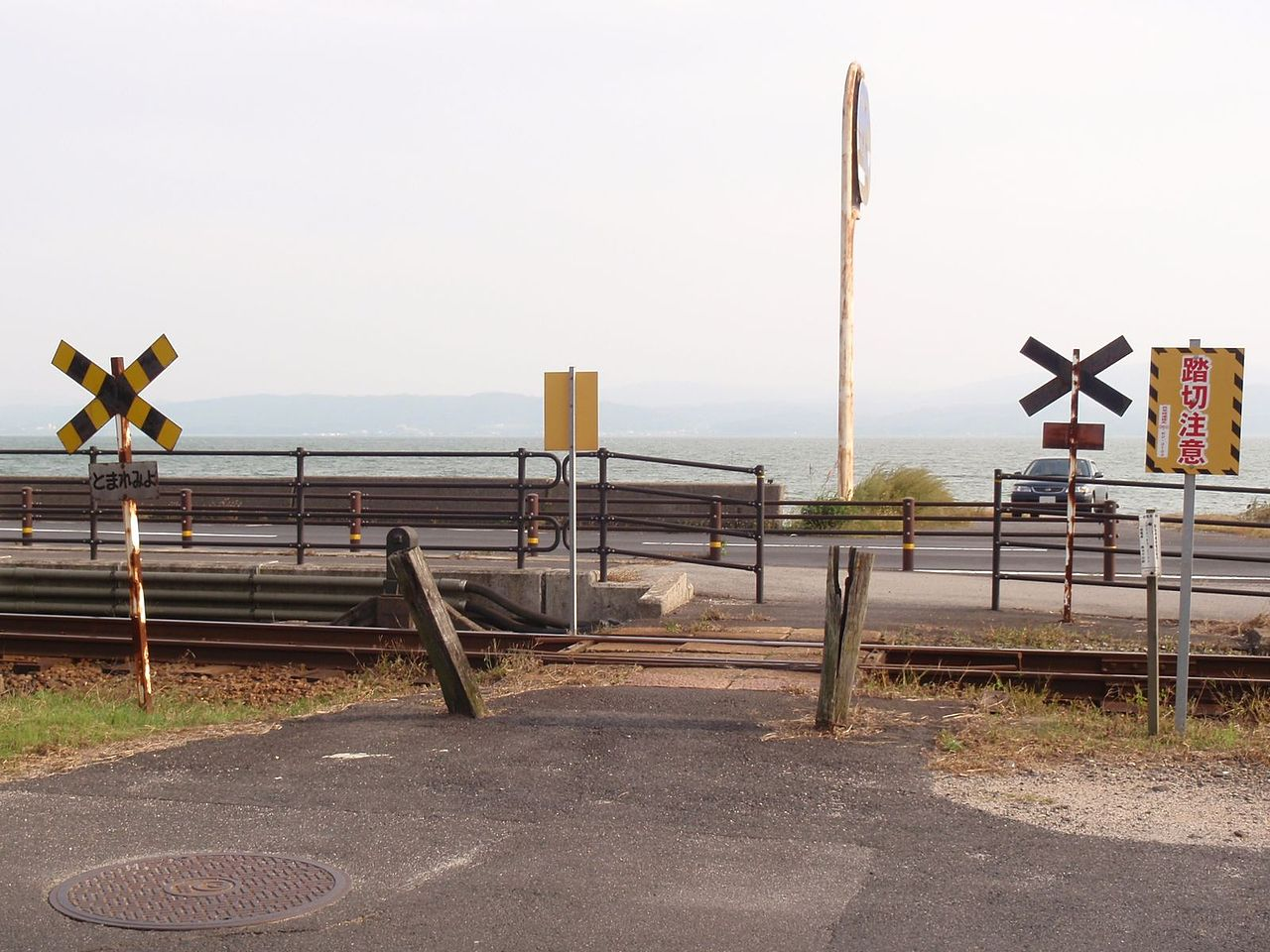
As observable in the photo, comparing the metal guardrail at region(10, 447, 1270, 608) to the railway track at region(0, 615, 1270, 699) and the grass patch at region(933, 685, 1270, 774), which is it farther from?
the grass patch at region(933, 685, 1270, 774)

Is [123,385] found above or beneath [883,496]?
above

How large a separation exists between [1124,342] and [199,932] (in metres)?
11.3

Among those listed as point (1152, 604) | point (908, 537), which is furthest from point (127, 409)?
point (908, 537)

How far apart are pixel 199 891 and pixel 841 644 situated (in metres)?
4.25

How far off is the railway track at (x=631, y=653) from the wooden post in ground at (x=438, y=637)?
218 centimetres

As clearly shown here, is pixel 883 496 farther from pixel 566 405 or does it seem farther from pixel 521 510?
pixel 566 405

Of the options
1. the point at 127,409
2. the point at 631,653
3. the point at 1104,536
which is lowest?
the point at 631,653

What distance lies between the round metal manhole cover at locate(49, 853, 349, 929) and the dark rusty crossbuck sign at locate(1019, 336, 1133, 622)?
31.6 ft

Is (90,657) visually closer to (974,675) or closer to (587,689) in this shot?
(587,689)

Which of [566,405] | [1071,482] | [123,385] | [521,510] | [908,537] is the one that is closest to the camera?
[123,385]

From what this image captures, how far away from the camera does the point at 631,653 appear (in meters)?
11.7

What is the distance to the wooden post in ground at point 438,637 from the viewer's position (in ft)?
29.3

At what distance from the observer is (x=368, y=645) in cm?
1236

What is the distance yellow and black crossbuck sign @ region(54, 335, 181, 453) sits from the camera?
31.8 feet
